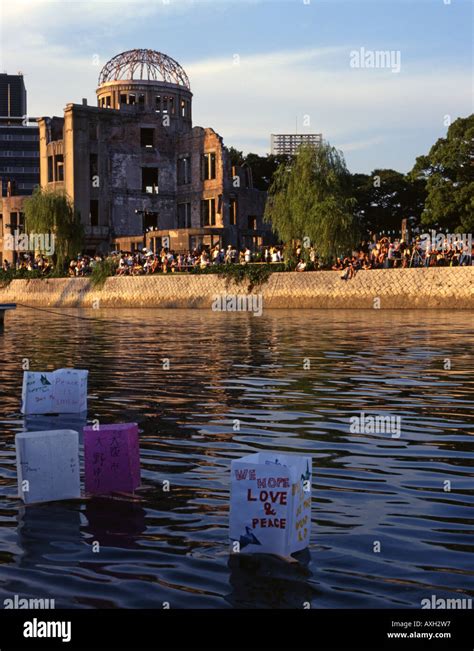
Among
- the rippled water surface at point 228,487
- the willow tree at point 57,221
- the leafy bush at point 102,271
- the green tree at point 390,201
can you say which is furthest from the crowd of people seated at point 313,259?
the green tree at point 390,201

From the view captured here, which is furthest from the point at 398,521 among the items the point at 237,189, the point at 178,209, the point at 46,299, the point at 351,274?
the point at 178,209

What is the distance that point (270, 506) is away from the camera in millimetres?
6184

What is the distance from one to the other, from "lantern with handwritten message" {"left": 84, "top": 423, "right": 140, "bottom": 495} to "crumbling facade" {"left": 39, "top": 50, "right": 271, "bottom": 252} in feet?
223

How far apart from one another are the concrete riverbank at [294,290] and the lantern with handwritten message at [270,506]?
35263 millimetres

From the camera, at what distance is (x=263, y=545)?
6203 mm

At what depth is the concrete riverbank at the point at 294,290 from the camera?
41.5 meters

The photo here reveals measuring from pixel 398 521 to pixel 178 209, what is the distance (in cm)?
7905

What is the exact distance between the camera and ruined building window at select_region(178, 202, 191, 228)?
83.4 meters

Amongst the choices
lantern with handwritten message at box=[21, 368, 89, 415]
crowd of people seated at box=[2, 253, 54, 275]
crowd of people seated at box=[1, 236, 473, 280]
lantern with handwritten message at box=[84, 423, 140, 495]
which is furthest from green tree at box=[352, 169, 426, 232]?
lantern with handwritten message at box=[84, 423, 140, 495]

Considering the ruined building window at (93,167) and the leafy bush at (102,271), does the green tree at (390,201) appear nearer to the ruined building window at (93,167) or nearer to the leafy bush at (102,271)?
the ruined building window at (93,167)

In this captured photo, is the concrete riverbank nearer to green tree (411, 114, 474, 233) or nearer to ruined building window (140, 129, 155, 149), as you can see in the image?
green tree (411, 114, 474, 233)

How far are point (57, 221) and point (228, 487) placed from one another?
58.6 metres

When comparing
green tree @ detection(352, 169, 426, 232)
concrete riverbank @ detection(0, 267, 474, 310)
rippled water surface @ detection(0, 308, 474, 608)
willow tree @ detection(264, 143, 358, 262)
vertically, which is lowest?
rippled water surface @ detection(0, 308, 474, 608)

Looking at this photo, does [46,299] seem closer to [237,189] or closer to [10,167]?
[237,189]
